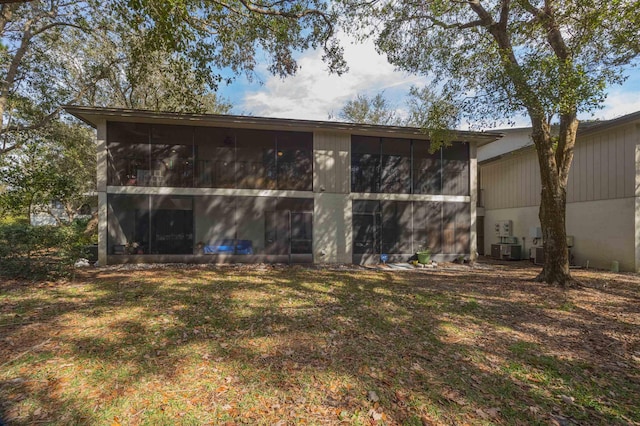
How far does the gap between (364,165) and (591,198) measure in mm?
8993

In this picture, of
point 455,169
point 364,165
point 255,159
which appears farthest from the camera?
point 455,169

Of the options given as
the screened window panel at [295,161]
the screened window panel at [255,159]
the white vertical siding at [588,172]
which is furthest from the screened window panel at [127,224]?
the white vertical siding at [588,172]

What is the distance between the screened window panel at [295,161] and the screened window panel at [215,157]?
73.9 inches

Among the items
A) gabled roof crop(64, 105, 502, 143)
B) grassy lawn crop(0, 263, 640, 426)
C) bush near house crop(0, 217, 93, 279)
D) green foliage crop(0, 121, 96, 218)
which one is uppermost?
gabled roof crop(64, 105, 502, 143)

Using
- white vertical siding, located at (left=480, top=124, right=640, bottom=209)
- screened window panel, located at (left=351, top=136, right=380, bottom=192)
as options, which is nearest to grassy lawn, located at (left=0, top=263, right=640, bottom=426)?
white vertical siding, located at (left=480, top=124, right=640, bottom=209)

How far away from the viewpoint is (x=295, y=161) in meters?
12.3

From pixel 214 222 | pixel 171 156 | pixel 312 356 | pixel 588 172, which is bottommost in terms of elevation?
pixel 312 356

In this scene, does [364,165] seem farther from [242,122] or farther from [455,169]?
[242,122]

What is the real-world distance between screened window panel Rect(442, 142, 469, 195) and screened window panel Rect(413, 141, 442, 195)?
0.25 meters

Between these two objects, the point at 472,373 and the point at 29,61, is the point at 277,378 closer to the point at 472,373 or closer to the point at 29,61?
the point at 472,373

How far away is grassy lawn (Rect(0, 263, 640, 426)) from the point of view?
2811 mm

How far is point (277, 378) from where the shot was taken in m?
3.33

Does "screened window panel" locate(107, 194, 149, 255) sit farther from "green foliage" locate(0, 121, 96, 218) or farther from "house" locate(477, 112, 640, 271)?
"house" locate(477, 112, 640, 271)

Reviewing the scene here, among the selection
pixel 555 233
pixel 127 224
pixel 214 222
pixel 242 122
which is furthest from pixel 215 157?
pixel 555 233
